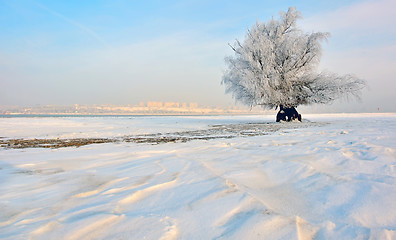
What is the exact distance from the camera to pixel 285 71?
17.1 m

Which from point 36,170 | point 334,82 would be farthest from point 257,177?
point 334,82

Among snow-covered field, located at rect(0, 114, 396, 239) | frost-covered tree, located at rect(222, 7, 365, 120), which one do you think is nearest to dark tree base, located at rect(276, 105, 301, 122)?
frost-covered tree, located at rect(222, 7, 365, 120)

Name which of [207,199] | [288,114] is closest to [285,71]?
[288,114]

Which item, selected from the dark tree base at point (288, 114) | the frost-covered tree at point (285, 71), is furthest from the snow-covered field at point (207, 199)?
the dark tree base at point (288, 114)

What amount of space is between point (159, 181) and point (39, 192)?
1193mm

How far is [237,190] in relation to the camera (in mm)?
2230

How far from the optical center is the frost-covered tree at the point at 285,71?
53.8ft

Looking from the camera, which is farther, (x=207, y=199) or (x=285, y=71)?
(x=285, y=71)

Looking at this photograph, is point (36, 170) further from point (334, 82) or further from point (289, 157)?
point (334, 82)

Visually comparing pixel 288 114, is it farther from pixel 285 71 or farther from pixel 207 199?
pixel 207 199

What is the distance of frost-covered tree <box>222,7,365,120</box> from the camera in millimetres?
16406

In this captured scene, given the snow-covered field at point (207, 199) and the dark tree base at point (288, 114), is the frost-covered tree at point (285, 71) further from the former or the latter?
the snow-covered field at point (207, 199)

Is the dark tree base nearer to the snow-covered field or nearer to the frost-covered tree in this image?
the frost-covered tree

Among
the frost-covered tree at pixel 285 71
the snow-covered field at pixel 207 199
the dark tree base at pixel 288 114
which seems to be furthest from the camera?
the dark tree base at pixel 288 114
